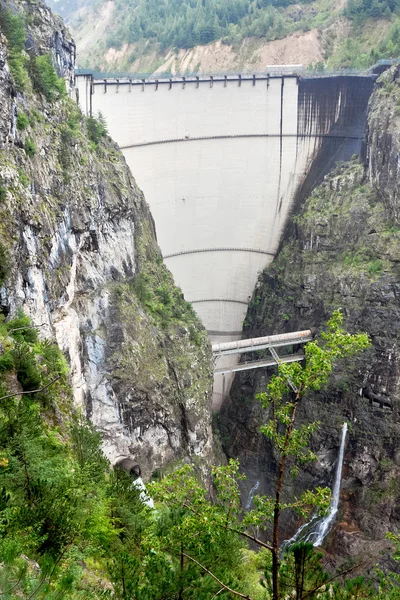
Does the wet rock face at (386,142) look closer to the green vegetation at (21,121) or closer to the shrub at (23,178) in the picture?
the green vegetation at (21,121)

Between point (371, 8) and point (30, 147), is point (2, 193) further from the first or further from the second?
point (371, 8)

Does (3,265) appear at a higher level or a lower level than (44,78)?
lower

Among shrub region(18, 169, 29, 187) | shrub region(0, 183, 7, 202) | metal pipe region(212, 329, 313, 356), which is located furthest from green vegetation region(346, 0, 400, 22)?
shrub region(0, 183, 7, 202)

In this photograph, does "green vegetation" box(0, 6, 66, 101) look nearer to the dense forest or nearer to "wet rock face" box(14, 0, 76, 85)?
"wet rock face" box(14, 0, 76, 85)

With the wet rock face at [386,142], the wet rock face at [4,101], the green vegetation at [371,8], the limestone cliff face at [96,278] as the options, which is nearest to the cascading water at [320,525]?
the limestone cliff face at [96,278]

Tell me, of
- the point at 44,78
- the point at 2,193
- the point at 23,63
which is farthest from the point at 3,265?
the point at 44,78

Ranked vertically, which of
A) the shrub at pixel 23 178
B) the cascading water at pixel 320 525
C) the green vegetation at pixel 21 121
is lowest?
the cascading water at pixel 320 525

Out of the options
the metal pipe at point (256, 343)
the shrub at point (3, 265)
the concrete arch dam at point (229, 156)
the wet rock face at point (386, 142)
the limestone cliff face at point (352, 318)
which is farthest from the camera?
the concrete arch dam at point (229, 156)

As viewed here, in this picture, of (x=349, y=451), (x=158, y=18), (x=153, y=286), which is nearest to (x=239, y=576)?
(x=153, y=286)
